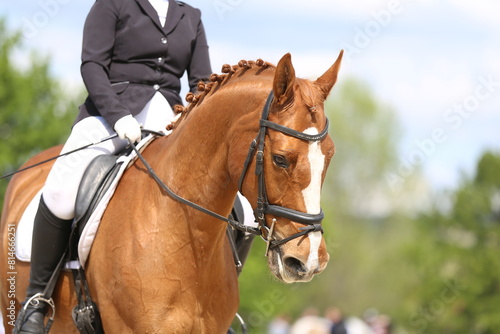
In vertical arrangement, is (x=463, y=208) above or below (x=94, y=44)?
below

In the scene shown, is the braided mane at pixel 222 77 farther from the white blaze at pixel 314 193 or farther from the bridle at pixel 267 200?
the white blaze at pixel 314 193

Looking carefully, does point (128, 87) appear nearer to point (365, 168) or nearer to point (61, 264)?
point (61, 264)

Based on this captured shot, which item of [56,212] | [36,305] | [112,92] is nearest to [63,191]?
[56,212]

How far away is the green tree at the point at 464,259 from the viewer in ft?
161

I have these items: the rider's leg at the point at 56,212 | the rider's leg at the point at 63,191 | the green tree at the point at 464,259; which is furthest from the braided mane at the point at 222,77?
the green tree at the point at 464,259

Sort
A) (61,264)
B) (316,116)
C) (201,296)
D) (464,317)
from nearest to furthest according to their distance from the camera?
(316,116) → (201,296) → (61,264) → (464,317)

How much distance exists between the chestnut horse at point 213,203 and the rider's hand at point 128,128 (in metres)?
0.23

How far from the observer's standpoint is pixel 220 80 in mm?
5984

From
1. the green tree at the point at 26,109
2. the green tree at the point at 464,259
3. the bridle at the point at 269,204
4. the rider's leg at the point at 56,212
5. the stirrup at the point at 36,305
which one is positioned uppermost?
the bridle at the point at 269,204

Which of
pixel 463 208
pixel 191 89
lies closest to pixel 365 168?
pixel 463 208

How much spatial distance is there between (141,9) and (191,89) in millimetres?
990

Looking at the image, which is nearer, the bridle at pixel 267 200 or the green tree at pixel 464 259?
the bridle at pixel 267 200

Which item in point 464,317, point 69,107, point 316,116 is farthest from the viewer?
point 464,317

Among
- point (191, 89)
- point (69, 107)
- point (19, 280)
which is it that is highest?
point (191, 89)
